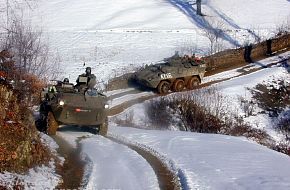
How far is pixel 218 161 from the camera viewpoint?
44.8 ft

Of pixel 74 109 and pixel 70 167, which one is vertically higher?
pixel 74 109

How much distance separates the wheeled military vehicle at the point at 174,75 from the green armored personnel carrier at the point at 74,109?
35.6 ft

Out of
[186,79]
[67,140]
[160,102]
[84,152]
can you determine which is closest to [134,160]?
[84,152]

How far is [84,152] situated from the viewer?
1510 cm

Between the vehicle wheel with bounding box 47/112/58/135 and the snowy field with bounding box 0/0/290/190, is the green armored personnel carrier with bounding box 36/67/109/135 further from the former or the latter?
the snowy field with bounding box 0/0/290/190

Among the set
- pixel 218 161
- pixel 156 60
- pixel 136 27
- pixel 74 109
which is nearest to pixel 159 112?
pixel 74 109

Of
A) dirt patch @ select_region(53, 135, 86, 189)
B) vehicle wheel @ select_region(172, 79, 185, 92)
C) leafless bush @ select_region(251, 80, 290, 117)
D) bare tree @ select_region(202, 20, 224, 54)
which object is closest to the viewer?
dirt patch @ select_region(53, 135, 86, 189)

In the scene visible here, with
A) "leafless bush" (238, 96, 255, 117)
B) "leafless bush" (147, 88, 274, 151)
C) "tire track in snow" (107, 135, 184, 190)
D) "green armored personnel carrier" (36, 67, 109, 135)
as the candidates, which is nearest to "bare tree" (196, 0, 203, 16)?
"leafless bush" (238, 96, 255, 117)

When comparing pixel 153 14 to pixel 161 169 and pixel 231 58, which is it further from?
pixel 161 169

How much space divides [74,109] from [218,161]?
20.3ft

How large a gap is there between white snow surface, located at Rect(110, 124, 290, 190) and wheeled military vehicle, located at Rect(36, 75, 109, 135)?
1082 millimetres

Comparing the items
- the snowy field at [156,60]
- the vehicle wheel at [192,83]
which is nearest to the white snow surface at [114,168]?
the snowy field at [156,60]

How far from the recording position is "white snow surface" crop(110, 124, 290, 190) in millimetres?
11414

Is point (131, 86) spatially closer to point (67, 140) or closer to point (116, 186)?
point (67, 140)
